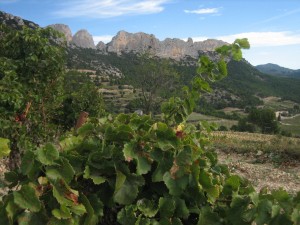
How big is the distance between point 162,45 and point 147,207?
603 ft

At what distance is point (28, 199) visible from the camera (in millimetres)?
1552

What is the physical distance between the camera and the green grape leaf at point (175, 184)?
1754 mm

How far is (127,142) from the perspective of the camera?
1886 mm

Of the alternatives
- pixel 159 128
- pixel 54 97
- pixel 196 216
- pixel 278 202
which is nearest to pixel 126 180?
pixel 159 128

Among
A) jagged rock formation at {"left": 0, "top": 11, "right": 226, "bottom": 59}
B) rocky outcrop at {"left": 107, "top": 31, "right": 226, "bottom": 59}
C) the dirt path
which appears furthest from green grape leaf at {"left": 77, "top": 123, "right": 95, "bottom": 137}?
rocky outcrop at {"left": 107, "top": 31, "right": 226, "bottom": 59}

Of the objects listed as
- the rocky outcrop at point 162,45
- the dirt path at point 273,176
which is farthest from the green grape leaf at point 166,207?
the rocky outcrop at point 162,45

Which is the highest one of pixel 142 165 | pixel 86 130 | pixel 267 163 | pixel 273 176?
pixel 86 130

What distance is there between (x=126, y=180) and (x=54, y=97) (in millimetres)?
6537

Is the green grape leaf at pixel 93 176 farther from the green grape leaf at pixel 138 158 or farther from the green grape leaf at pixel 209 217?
the green grape leaf at pixel 209 217

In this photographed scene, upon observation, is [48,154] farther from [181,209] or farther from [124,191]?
[181,209]

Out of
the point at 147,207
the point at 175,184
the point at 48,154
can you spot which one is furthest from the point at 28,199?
the point at 175,184

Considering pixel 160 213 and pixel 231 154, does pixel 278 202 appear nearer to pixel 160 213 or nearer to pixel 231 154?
pixel 160 213

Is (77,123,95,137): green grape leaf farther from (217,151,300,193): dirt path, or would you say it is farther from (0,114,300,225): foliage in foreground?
(217,151,300,193): dirt path

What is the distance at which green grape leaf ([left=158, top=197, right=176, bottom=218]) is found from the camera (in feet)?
5.70
